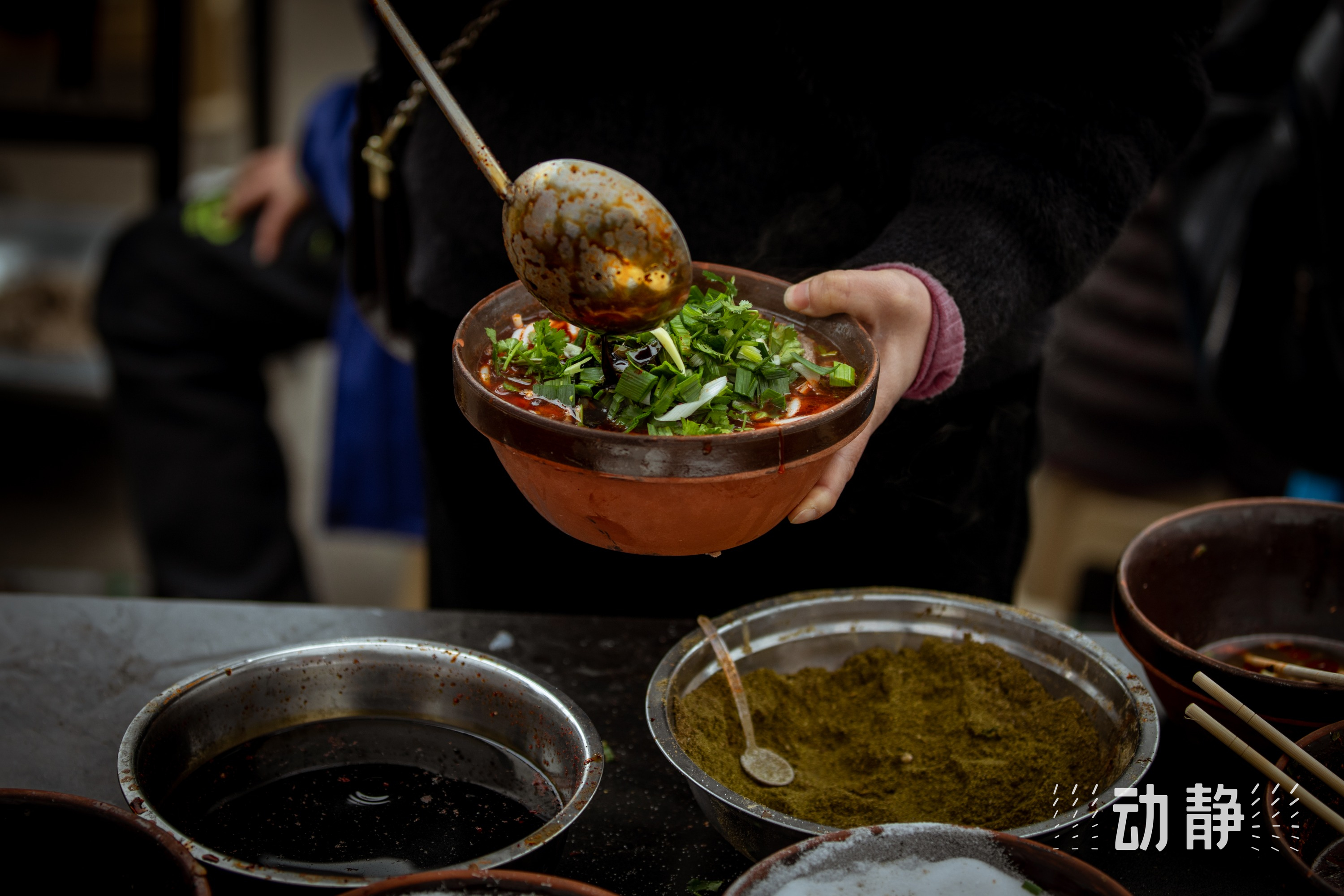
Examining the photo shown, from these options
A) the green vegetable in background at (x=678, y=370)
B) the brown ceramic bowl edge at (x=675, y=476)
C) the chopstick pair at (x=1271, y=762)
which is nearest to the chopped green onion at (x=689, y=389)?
the green vegetable in background at (x=678, y=370)

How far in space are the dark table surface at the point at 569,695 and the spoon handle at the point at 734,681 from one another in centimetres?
12

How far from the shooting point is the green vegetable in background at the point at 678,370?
123 cm

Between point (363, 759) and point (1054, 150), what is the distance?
4.08 ft

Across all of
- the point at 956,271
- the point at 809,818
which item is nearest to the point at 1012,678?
the point at 809,818

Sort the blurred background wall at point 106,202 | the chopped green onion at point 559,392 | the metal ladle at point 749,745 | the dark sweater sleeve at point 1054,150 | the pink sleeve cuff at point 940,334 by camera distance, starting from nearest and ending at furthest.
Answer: the chopped green onion at point 559,392, the metal ladle at point 749,745, the pink sleeve cuff at point 940,334, the dark sweater sleeve at point 1054,150, the blurred background wall at point 106,202

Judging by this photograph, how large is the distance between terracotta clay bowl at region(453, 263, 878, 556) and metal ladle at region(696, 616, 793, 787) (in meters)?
0.20

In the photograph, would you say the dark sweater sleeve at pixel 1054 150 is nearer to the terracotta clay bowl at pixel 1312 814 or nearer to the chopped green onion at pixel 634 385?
the chopped green onion at pixel 634 385

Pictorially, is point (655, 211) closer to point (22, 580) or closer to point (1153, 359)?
point (1153, 359)

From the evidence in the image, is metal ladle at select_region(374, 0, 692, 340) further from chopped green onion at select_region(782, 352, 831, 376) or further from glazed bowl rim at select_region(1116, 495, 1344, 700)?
glazed bowl rim at select_region(1116, 495, 1344, 700)

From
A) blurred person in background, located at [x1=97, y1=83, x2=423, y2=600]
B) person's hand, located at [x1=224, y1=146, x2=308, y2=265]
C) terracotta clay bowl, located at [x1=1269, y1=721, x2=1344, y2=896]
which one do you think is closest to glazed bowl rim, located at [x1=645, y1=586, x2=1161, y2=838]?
terracotta clay bowl, located at [x1=1269, y1=721, x2=1344, y2=896]

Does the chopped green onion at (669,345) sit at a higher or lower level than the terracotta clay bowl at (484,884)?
higher

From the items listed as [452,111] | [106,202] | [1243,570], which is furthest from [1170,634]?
[106,202]

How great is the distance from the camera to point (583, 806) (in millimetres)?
1144

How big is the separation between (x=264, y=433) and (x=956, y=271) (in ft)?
8.52
